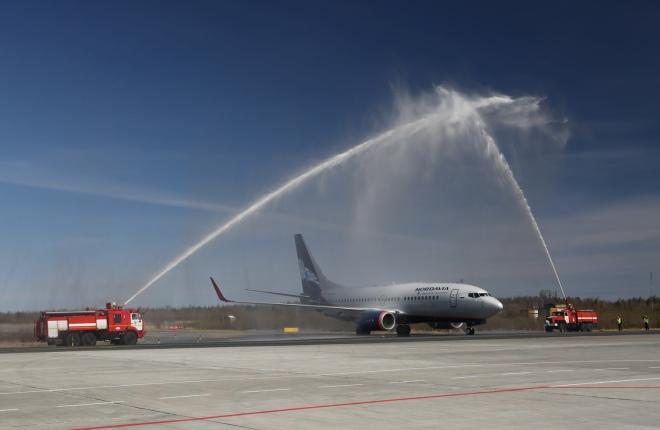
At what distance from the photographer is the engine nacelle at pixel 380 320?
67438 mm

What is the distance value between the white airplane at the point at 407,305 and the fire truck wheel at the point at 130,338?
11.6 meters

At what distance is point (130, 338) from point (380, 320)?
2329 centimetres

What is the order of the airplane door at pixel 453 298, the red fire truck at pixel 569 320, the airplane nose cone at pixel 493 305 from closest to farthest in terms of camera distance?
1. the airplane nose cone at pixel 493 305
2. the airplane door at pixel 453 298
3. the red fire truck at pixel 569 320

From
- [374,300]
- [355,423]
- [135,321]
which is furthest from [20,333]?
[355,423]

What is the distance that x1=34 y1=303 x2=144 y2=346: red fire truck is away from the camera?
170ft

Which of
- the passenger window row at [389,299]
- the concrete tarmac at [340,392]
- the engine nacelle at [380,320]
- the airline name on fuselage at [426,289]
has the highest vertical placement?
the airline name on fuselage at [426,289]

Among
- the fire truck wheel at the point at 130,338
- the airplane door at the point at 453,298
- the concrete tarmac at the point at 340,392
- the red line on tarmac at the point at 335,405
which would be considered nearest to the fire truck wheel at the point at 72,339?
the fire truck wheel at the point at 130,338

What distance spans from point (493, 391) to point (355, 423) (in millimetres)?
6013

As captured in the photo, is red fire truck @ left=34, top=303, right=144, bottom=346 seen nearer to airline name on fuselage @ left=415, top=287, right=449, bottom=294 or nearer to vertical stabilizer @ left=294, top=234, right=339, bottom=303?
airline name on fuselage @ left=415, top=287, right=449, bottom=294

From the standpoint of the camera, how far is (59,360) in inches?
1347

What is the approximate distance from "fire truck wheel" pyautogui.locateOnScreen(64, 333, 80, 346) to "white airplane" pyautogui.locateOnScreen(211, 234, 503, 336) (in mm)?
14562

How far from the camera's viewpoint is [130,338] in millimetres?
53750

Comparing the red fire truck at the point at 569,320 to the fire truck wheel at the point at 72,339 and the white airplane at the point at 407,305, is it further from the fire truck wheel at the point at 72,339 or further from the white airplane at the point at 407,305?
the fire truck wheel at the point at 72,339

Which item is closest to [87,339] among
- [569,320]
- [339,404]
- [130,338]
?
[130,338]
